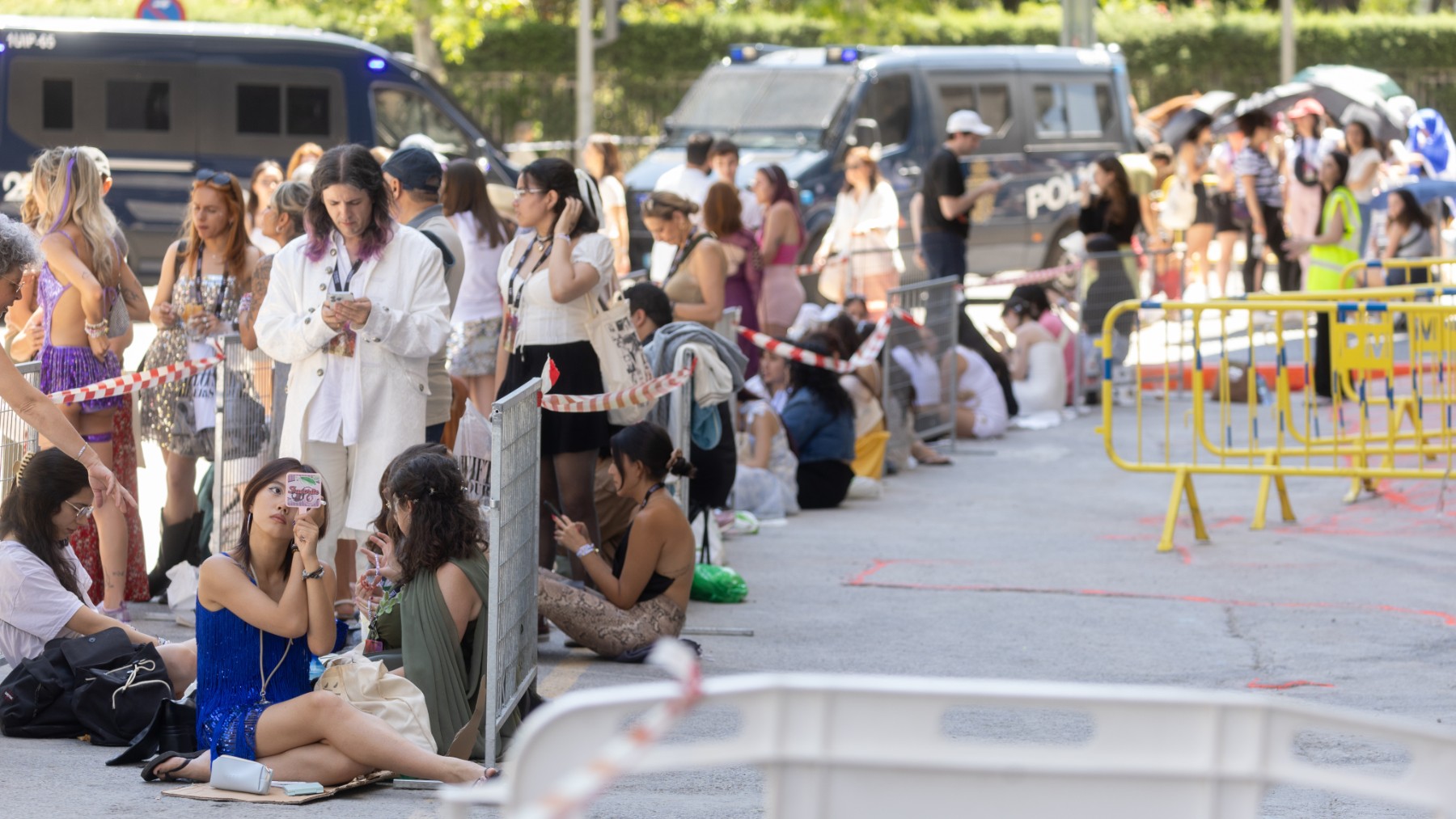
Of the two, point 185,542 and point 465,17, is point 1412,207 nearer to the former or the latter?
point 185,542

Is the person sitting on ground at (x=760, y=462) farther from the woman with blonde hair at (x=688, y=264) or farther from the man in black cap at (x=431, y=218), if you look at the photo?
the man in black cap at (x=431, y=218)

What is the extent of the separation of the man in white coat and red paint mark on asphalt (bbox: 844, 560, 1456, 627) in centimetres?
293

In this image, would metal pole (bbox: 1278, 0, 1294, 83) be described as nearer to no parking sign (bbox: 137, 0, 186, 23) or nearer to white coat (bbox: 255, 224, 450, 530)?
no parking sign (bbox: 137, 0, 186, 23)

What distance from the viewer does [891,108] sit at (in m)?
18.0

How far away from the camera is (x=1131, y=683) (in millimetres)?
6637

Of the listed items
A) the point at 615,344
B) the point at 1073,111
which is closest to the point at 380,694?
the point at 615,344

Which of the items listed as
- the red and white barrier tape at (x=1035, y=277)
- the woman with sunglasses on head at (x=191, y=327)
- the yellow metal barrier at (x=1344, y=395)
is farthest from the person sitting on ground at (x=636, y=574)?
the red and white barrier tape at (x=1035, y=277)

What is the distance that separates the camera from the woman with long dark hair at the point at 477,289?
8711mm

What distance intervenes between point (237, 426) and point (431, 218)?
3.81 ft

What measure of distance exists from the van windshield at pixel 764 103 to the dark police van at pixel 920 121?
0.02 meters

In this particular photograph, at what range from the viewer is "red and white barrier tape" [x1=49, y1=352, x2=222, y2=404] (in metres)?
6.95

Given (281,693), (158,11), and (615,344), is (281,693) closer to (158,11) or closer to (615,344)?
(615,344)

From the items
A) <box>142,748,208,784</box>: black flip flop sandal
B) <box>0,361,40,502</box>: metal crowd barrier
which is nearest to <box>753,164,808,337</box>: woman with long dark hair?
<box>0,361,40,502</box>: metal crowd barrier

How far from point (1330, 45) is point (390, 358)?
29.0m
